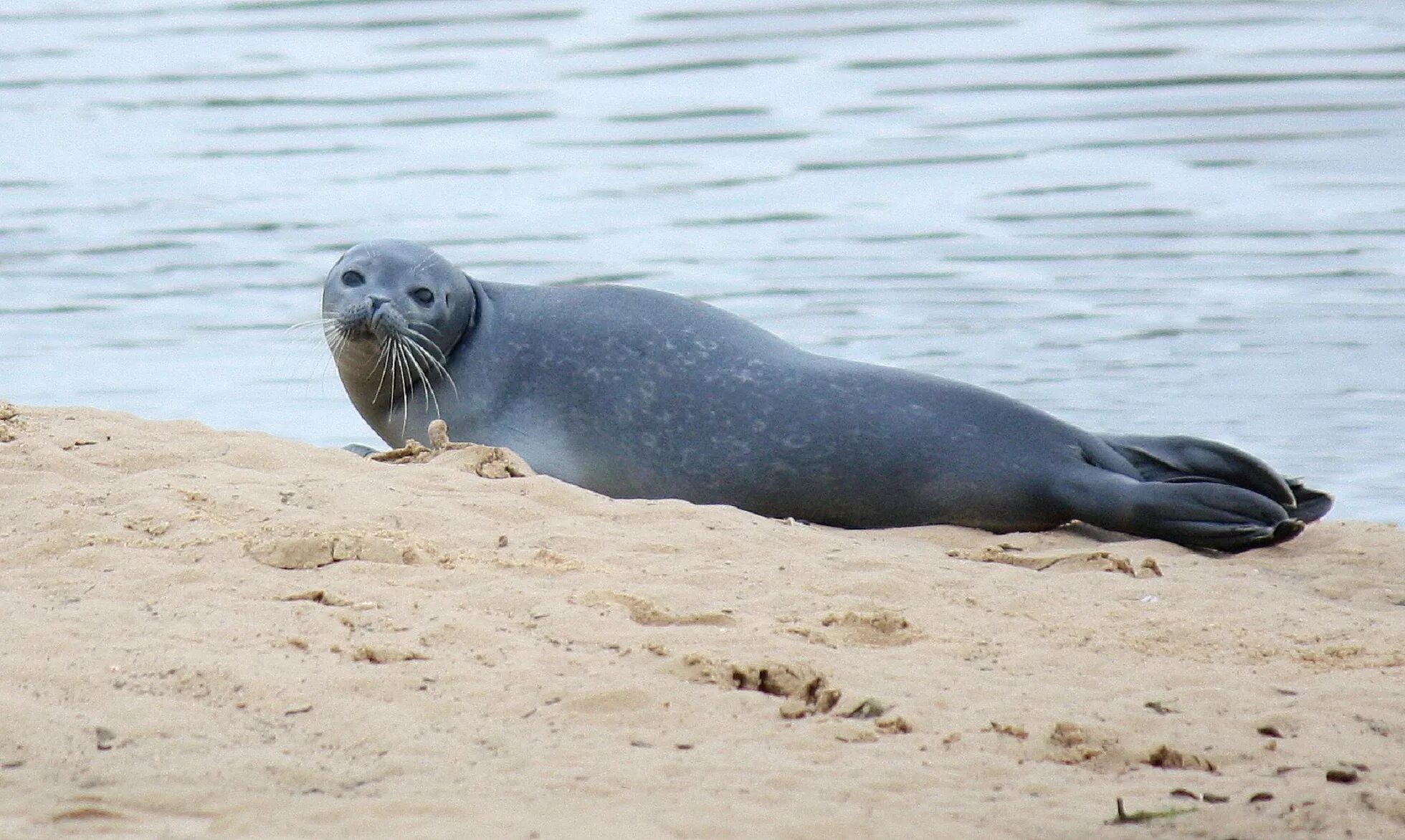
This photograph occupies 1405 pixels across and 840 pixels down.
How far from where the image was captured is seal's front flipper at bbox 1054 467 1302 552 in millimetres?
6363

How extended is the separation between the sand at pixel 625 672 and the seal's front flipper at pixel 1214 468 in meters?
0.43

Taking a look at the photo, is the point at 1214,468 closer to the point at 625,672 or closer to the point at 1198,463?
the point at 1198,463

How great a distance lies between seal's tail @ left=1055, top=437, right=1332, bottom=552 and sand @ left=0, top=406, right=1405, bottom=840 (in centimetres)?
20

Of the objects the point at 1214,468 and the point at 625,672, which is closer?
the point at 625,672

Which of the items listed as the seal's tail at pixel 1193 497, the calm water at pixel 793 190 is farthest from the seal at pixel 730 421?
the calm water at pixel 793 190

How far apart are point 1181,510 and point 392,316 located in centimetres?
262

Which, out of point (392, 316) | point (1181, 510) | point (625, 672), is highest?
point (392, 316)

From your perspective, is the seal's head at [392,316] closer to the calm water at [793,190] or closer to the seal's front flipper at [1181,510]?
the calm water at [793,190]

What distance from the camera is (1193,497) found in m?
6.46

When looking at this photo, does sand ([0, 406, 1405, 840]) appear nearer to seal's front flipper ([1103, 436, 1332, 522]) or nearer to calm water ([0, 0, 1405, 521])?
seal's front flipper ([1103, 436, 1332, 522])

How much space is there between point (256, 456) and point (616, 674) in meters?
2.32

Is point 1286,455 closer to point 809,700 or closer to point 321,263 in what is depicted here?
point 809,700

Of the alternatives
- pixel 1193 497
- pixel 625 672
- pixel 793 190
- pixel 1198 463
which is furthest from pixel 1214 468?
pixel 793 190

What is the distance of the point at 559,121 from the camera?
15.9 metres
